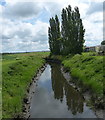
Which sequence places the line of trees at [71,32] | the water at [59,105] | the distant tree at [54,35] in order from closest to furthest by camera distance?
the water at [59,105]
the line of trees at [71,32]
the distant tree at [54,35]

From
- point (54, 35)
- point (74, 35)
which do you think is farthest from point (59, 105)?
point (54, 35)

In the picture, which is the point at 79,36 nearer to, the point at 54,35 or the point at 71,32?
the point at 71,32

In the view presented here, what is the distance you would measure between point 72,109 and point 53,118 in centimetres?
383

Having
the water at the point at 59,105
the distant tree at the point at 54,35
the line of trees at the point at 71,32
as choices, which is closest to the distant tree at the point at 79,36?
the line of trees at the point at 71,32

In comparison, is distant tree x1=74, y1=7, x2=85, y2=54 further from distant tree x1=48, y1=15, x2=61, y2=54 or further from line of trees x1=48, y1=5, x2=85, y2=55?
distant tree x1=48, y1=15, x2=61, y2=54

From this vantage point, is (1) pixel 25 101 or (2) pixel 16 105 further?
(1) pixel 25 101

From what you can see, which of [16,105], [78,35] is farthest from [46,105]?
[78,35]

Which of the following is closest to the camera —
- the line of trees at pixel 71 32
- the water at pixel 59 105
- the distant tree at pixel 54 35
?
the water at pixel 59 105

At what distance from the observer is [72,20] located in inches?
3036

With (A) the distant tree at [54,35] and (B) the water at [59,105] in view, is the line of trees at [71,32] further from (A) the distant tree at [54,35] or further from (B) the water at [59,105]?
(B) the water at [59,105]

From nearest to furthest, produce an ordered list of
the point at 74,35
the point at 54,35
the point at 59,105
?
the point at 59,105 → the point at 74,35 → the point at 54,35

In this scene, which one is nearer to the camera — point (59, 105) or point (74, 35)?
point (59, 105)

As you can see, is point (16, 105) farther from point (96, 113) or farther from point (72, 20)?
point (72, 20)

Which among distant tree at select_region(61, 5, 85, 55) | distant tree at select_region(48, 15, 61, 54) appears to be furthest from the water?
distant tree at select_region(48, 15, 61, 54)
